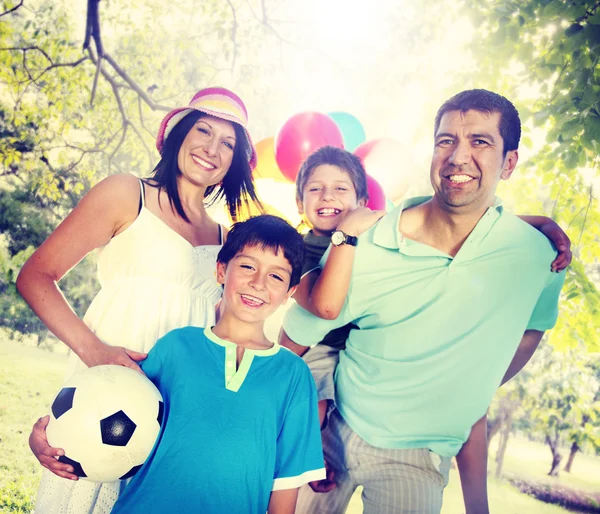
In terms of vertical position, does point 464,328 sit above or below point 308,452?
above

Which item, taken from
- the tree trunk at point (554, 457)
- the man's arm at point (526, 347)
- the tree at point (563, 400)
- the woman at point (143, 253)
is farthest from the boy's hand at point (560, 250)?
the tree trunk at point (554, 457)

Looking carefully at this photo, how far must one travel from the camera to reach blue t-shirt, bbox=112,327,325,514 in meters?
1.35

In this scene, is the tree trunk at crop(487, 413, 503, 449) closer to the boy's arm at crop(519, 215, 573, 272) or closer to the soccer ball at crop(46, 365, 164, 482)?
the boy's arm at crop(519, 215, 573, 272)

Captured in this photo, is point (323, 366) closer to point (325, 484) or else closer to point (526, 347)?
point (325, 484)

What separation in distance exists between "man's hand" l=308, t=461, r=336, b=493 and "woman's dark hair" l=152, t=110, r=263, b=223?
109cm

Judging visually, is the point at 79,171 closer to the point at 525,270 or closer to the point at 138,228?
the point at 138,228

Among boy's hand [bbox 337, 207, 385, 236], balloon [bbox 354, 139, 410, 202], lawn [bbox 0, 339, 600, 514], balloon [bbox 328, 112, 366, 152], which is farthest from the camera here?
lawn [bbox 0, 339, 600, 514]

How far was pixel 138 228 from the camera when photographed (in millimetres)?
1811

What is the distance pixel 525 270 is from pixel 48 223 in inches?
271

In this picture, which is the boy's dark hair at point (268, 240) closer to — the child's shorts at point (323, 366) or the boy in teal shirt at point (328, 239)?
the boy in teal shirt at point (328, 239)

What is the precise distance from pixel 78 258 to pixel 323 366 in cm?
102

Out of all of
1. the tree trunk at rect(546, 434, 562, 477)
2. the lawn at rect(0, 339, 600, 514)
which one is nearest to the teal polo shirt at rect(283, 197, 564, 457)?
the lawn at rect(0, 339, 600, 514)

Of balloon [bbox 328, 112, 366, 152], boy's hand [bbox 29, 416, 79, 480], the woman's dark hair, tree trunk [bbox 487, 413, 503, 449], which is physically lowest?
tree trunk [bbox 487, 413, 503, 449]

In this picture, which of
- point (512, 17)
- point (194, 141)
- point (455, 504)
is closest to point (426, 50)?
point (512, 17)
